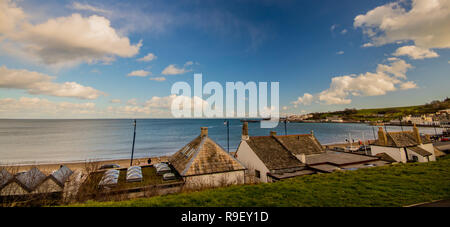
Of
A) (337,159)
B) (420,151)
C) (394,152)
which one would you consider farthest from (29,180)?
(420,151)

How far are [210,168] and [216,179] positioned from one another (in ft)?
4.42

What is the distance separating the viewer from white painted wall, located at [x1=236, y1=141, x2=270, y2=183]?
2577cm

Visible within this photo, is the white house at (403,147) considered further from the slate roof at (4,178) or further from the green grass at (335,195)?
the slate roof at (4,178)

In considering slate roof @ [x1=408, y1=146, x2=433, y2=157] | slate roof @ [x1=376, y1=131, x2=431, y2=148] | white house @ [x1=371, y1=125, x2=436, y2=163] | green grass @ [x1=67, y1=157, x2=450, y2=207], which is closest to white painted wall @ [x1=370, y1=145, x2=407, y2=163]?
white house @ [x1=371, y1=125, x2=436, y2=163]

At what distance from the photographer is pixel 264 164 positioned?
84.7 feet

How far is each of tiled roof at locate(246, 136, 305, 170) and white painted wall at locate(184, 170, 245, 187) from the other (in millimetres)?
6247

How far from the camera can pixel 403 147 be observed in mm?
34438

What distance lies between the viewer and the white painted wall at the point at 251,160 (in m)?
25.8

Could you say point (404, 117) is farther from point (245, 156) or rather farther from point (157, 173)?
point (157, 173)

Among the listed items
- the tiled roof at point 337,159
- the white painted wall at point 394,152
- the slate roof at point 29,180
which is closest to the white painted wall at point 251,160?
the tiled roof at point 337,159

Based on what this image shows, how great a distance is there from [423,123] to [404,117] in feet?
99.1

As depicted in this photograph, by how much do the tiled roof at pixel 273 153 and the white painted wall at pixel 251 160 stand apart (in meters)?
0.52
